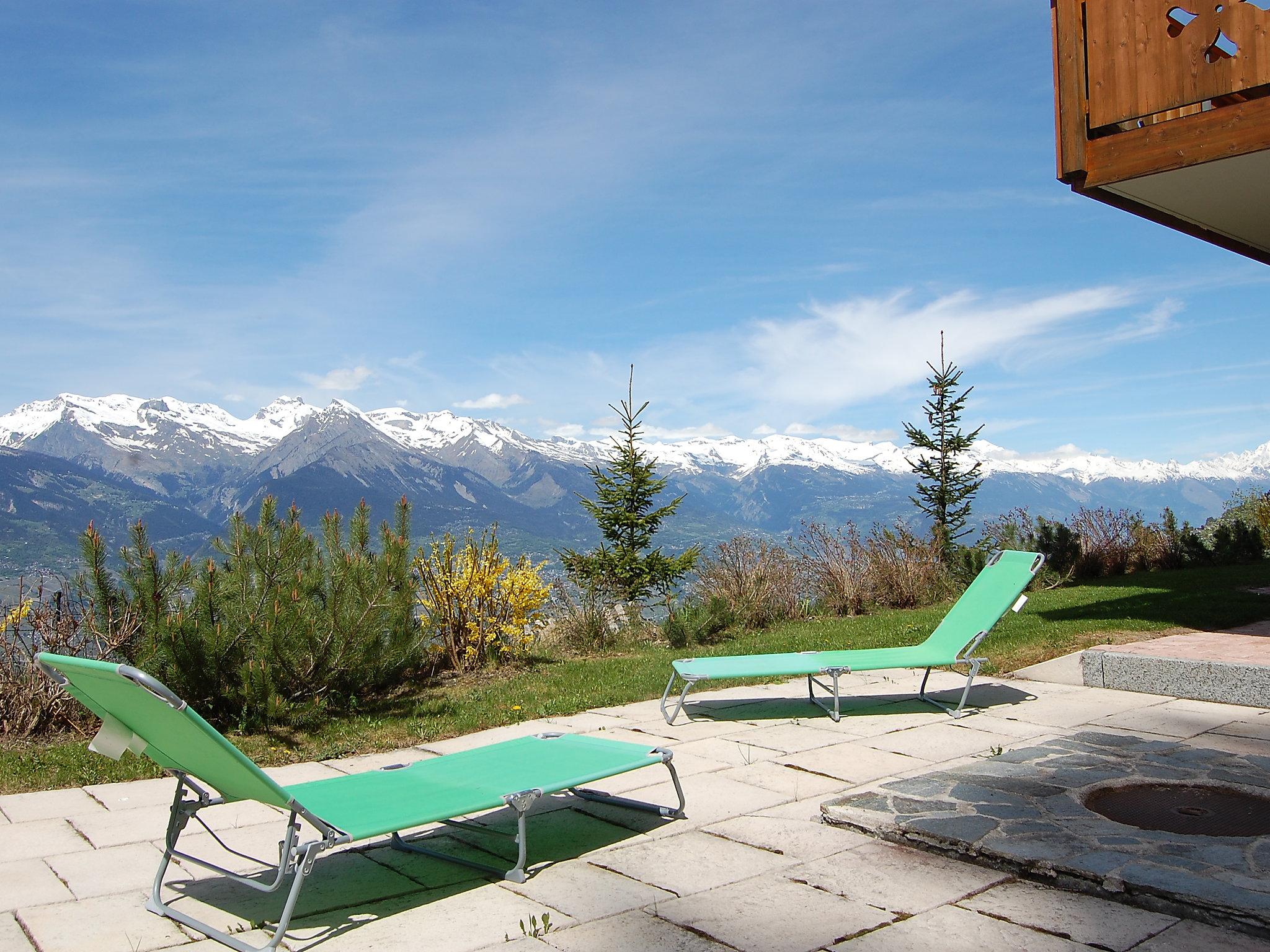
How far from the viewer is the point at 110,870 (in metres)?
3.21

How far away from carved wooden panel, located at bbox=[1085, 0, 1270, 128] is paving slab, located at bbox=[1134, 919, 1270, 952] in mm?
5719

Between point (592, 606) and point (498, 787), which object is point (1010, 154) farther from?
point (498, 787)

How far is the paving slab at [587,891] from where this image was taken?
8.93 ft

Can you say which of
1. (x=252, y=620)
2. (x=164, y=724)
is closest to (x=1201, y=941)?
(x=164, y=724)

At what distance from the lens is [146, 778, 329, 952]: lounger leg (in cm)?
248

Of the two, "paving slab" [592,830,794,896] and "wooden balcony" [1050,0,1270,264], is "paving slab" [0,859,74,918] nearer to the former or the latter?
"paving slab" [592,830,794,896]

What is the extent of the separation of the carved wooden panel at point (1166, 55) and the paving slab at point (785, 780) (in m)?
5.30

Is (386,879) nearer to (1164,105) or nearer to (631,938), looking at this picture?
(631,938)

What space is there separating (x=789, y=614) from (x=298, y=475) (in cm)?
18821

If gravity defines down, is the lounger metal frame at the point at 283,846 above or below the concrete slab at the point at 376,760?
above

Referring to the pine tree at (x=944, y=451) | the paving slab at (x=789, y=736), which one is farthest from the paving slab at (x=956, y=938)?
the pine tree at (x=944, y=451)

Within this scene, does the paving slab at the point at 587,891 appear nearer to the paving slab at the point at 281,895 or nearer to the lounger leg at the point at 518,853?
the lounger leg at the point at 518,853

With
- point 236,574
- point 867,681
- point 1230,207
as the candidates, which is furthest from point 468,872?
point 1230,207

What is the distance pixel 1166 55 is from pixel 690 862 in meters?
6.47
